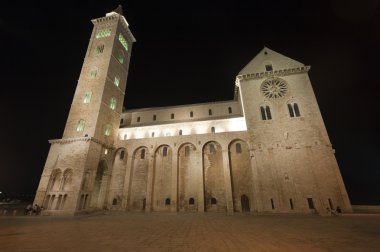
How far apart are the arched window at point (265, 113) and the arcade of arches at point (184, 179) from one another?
4907mm

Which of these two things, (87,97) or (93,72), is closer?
(87,97)

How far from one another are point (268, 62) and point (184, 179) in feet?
76.1

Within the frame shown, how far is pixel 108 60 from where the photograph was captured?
28.8 meters

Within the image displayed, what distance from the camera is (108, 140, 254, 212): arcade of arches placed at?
2378 centimetres

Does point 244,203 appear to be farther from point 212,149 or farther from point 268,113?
point 268,113

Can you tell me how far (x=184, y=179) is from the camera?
85.3 feet

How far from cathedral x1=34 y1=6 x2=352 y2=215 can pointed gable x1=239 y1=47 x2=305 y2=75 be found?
155 mm

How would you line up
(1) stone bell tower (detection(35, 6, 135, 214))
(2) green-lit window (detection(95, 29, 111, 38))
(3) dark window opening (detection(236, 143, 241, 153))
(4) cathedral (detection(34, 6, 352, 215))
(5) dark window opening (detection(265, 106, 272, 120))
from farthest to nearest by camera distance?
1. (2) green-lit window (detection(95, 29, 111, 38))
2. (3) dark window opening (detection(236, 143, 241, 153))
3. (5) dark window opening (detection(265, 106, 272, 120))
4. (1) stone bell tower (detection(35, 6, 135, 214))
5. (4) cathedral (detection(34, 6, 352, 215))

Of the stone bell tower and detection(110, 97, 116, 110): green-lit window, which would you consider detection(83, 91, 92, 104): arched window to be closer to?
Result: the stone bell tower

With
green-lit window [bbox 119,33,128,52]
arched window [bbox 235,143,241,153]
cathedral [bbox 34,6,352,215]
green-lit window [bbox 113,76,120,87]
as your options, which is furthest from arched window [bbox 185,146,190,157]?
green-lit window [bbox 119,33,128,52]

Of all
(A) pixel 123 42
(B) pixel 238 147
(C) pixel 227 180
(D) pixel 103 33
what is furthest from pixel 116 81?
(C) pixel 227 180

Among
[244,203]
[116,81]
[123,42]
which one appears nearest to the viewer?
[244,203]

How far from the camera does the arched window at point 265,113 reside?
25130mm

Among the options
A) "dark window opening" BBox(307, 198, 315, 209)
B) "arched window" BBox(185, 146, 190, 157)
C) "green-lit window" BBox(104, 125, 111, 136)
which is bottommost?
"dark window opening" BBox(307, 198, 315, 209)
